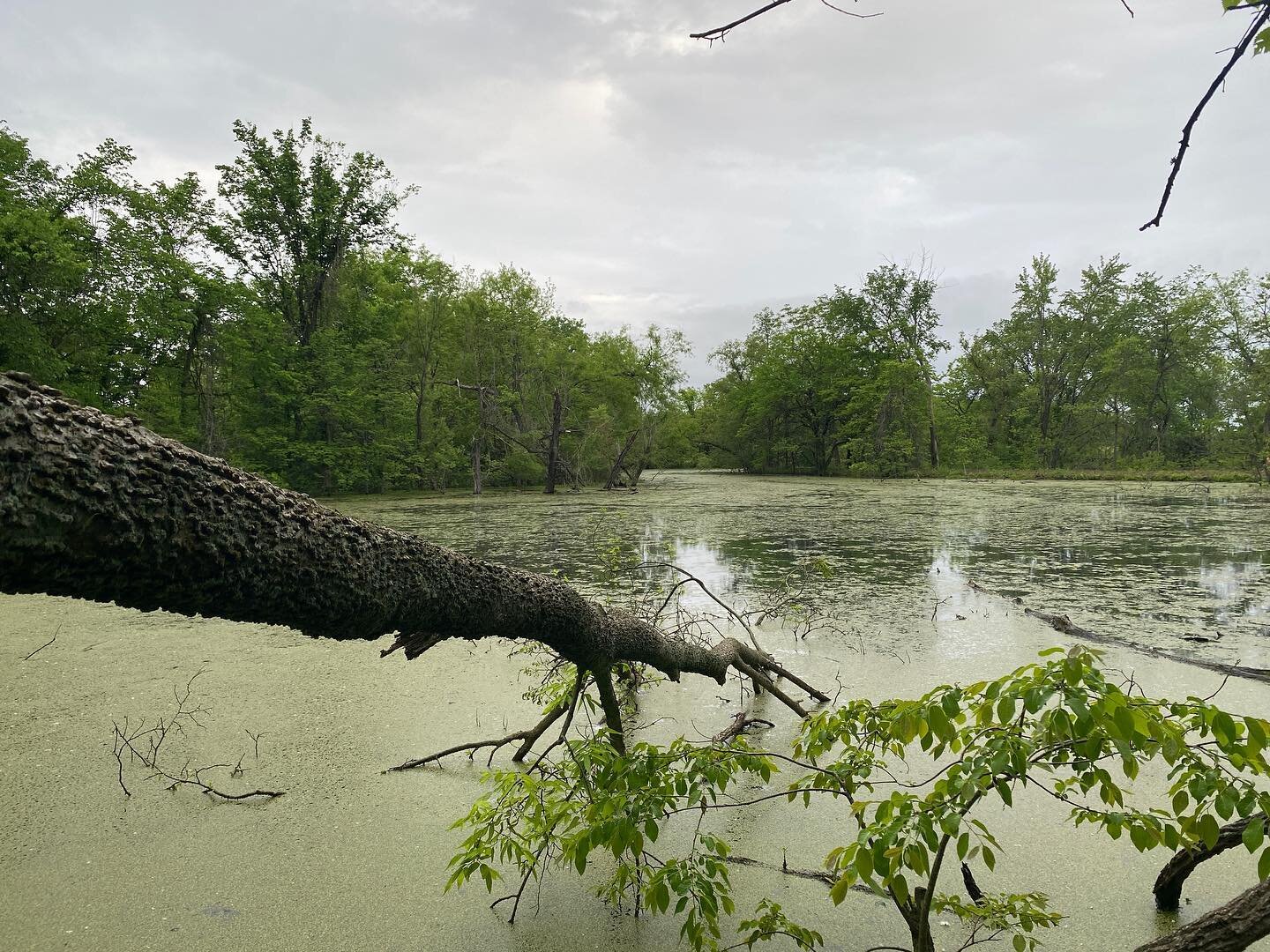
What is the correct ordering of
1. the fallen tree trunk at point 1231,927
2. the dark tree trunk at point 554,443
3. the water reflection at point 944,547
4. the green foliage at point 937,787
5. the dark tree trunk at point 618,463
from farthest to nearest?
the dark tree trunk at point 618,463
the dark tree trunk at point 554,443
the water reflection at point 944,547
the fallen tree trunk at point 1231,927
the green foliage at point 937,787

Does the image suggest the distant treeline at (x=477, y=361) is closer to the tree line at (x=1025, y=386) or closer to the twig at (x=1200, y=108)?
the tree line at (x=1025, y=386)

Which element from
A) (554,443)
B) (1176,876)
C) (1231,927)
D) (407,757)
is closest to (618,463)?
(554,443)

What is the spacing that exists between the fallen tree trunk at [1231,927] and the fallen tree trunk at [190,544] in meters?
1.16

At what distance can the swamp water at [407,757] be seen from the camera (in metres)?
1.45

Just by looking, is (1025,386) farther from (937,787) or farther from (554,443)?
(937,787)

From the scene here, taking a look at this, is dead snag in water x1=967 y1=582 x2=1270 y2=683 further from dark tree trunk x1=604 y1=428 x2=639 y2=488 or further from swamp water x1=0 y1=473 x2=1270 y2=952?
dark tree trunk x1=604 y1=428 x2=639 y2=488

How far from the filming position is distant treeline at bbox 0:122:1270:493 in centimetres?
1247

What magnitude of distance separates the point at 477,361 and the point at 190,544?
70.3 ft

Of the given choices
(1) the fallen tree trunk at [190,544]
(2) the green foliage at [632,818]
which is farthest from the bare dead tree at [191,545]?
(2) the green foliage at [632,818]

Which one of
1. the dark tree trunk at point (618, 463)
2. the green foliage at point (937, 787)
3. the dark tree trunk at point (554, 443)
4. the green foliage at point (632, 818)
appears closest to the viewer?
the green foliage at point (937, 787)

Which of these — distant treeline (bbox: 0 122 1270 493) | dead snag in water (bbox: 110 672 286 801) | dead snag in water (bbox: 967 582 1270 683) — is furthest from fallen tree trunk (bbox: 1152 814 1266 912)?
distant treeline (bbox: 0 122 1270 493)

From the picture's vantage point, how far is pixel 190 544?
0.69 metres

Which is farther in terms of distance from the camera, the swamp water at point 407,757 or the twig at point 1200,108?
the swamp water at point 407,757

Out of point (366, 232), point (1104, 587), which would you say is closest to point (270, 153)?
point (366, 232)
